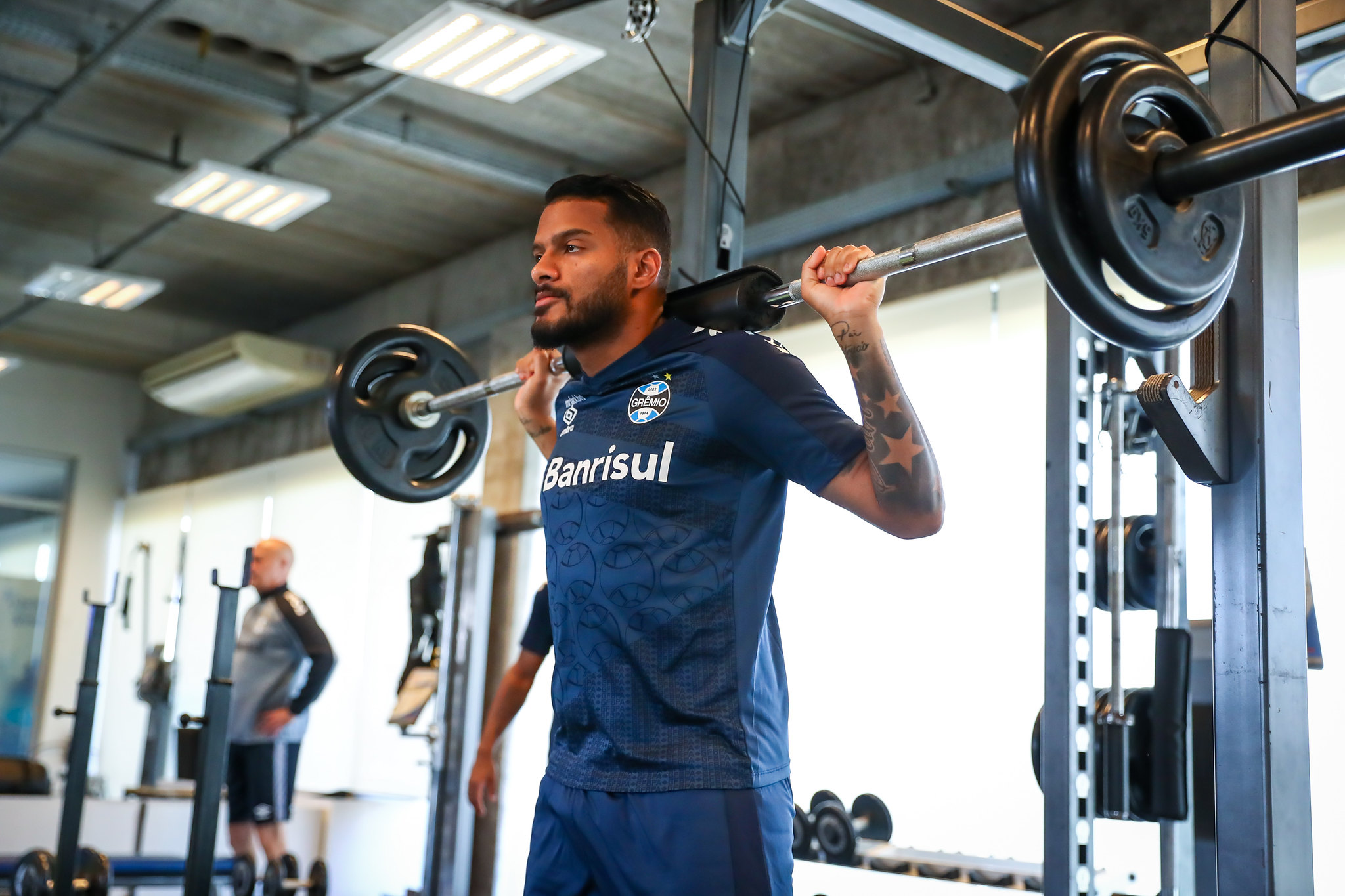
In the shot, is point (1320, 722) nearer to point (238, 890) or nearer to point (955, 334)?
point (955, 334)

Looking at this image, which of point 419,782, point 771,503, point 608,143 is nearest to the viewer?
point 771,503

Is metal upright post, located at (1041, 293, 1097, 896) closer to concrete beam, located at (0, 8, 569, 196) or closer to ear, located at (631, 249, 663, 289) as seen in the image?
ear, located at (631, 249, 663, 289)

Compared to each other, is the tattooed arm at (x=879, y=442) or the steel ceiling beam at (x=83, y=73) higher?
the steel ceiling beam at (x=83, y=73)

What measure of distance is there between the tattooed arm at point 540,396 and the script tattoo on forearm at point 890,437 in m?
0.93

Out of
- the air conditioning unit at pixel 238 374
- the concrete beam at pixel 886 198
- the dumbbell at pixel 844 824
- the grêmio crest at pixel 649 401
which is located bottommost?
the dumbbell at pixel 844 824

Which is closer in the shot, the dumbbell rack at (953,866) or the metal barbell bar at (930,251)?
the metal barbell bar at (930,251)

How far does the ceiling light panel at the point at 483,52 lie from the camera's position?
4.33 meters

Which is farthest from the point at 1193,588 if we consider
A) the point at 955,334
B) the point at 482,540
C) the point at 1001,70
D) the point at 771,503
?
the point at 771,503

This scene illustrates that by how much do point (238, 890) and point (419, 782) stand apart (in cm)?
155

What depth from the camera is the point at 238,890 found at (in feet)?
18.5

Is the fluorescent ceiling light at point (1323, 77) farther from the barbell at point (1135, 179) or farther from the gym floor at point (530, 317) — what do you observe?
the barbell at point (1135, 179)

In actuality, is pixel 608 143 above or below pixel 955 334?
above

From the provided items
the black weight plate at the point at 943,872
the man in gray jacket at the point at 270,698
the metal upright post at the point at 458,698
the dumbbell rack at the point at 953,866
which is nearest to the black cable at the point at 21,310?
the man in gray jacket at the point at 270,698

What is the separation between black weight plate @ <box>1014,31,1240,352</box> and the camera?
1.26m
